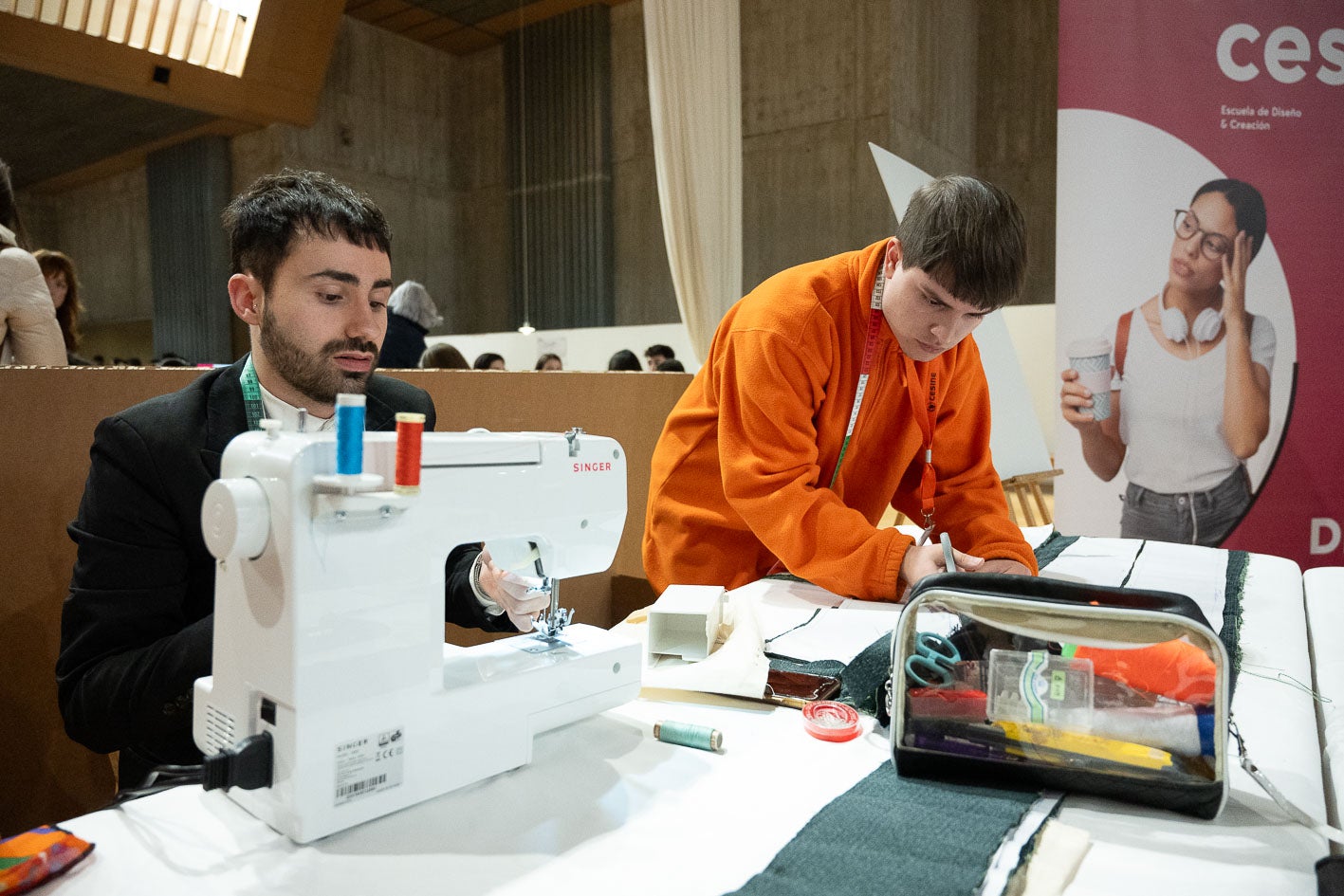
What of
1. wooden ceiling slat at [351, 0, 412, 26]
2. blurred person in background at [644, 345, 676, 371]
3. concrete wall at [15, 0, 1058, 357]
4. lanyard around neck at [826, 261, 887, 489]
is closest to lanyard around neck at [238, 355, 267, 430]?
lanyard around neck at [826, 261, 887, 489]

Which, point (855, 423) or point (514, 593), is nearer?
point (514, 593)

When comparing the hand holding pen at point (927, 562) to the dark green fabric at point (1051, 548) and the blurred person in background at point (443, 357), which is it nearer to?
the dark green fabric at point (1051, 548)

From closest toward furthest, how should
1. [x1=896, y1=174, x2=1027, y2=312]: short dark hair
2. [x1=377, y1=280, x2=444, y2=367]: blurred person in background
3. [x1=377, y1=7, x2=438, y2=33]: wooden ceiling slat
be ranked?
[x1=896, y1=174, x2=1027, y2=312]: short dark hair, [x1=377, y1=280, x2=444, y2=367]: blurred person in background, [x1=377, y1=7, x2=438, y2=33]: wooden ceiling slat

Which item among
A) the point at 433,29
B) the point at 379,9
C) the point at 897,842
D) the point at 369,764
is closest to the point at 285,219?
the point at 369,764

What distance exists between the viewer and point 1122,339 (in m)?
3.01

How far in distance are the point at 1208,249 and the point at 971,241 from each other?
2.23 meters

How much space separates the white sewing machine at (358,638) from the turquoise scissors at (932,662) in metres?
0.32

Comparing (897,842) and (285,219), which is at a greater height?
(285,219)

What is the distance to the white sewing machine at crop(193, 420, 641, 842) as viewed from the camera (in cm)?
65

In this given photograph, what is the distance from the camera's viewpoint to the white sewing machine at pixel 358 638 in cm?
65

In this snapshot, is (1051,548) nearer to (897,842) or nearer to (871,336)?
(871,336)

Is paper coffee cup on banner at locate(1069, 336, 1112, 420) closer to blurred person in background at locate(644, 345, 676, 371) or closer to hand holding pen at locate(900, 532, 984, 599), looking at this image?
hand holding pen at locate(900, 532, 984, 599)

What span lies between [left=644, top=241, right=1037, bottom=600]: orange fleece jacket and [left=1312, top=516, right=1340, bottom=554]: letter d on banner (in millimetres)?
2027

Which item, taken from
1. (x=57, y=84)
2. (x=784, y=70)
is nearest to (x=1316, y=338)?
(x=784, y=70)
